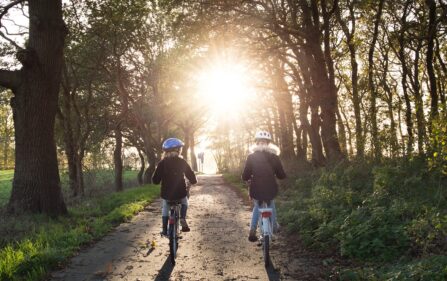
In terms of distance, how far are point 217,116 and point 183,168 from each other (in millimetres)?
50222

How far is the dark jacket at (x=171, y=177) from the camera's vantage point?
336 inches

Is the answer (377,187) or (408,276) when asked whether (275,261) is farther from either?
(377,187)

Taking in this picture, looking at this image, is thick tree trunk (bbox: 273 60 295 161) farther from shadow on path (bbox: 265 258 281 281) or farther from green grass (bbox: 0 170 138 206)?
shadow on path (bbox: 265 258 281 281)

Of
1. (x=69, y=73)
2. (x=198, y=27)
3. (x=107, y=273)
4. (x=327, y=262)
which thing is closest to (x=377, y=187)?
(x=327, y=262)

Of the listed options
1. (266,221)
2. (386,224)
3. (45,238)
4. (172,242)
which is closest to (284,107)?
(386,224)

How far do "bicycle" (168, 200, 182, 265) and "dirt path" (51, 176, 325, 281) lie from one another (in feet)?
0.77

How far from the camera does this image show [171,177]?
862cm

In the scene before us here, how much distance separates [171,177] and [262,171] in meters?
1.80

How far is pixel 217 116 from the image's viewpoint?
2317 inches

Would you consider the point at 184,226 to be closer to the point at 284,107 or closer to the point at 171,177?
the point at 171,177

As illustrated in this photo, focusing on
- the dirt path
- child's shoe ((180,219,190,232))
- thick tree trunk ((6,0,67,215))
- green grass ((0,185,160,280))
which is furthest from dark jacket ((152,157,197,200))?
thick tree trunk ((6,0,67,215))

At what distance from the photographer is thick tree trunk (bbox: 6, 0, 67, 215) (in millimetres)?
12312

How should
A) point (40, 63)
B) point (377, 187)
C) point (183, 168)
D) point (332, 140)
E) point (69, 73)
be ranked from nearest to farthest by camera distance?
point (183, 168)
point (377, 187)
point (40, 63)
point (332, 140)
point (69, 73)

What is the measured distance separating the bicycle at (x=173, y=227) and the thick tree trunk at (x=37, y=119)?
5.54m
